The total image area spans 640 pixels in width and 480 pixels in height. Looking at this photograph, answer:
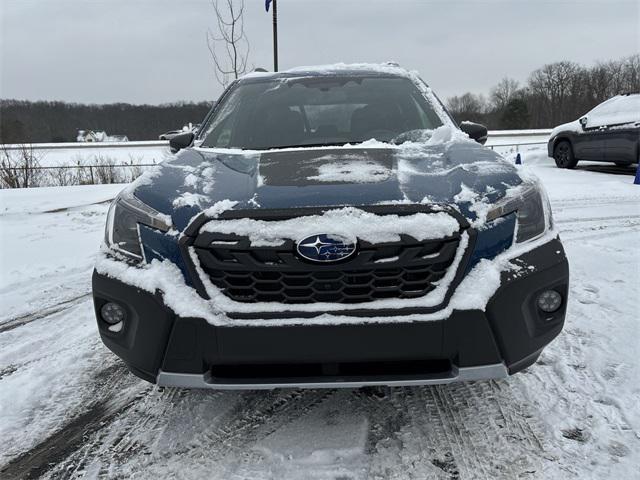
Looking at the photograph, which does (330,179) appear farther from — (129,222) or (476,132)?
(476,132)

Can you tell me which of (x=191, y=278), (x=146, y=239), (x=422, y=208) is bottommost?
(x=191, y=278)

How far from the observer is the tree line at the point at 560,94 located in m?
66.9

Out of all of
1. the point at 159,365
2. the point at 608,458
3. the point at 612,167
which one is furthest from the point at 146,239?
the point at 612,167

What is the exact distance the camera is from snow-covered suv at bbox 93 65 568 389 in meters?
1.76

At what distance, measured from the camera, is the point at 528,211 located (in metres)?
2.00

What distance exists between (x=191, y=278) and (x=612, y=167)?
12742 mm

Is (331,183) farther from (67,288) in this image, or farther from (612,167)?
(612,167)

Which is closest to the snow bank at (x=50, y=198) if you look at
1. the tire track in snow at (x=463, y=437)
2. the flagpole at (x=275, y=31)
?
the flagpole at (x=275, y=31)

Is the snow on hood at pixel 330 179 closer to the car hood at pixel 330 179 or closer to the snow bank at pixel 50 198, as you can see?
the car hood at pixel 330 179

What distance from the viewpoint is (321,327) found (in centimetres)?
175

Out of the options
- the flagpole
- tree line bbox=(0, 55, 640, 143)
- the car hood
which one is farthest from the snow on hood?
tree line bbox=(0, 55, 640, 143)

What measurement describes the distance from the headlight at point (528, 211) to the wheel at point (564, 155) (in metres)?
10.9

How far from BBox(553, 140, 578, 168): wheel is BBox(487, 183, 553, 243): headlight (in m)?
10.9

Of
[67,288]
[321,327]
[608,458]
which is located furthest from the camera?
[67,288]
